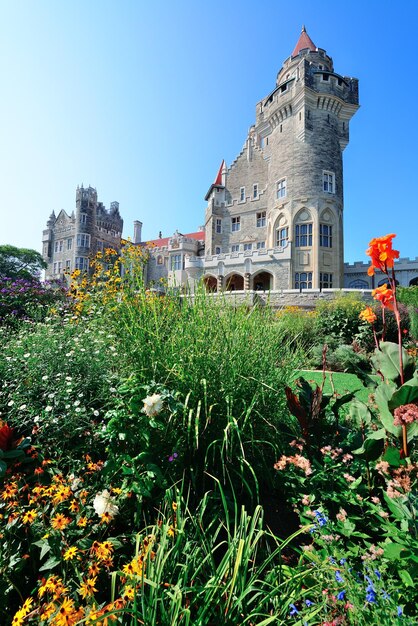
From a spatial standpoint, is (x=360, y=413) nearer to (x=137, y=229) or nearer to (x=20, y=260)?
(x=20, y=260)

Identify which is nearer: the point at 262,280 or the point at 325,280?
the point at 325,280

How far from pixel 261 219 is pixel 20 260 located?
91.6 feet

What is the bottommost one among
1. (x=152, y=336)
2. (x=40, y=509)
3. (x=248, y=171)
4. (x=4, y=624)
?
(x=4, y=624)

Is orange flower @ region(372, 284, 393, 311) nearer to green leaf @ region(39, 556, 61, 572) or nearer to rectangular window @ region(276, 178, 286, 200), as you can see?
green leaf @ region(39, 556, 61, 572)

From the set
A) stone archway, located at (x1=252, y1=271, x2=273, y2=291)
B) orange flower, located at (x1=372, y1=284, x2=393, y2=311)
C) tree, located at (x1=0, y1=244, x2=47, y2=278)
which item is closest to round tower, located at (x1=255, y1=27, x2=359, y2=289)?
stone archway, located at (x1=252, y1=271, x2=273, y2=291)

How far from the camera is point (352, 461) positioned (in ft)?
7.26

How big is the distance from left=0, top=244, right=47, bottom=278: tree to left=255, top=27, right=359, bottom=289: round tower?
27178mm

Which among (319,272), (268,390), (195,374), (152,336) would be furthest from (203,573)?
(319,272)

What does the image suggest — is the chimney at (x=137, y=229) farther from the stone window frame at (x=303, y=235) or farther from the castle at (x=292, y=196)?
the stone window frame at (x=303, y=235)

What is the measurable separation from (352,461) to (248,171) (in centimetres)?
3105

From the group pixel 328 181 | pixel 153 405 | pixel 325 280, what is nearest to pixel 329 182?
pixel 328 181

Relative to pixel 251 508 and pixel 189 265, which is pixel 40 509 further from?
pixel 189 265

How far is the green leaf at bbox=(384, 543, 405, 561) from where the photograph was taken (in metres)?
1.29

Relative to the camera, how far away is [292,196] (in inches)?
953
